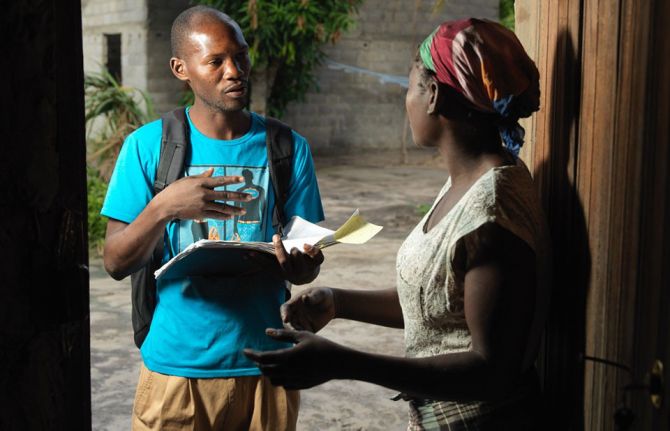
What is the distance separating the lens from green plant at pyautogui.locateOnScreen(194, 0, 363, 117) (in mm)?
13086

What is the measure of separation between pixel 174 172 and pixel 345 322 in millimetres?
3830

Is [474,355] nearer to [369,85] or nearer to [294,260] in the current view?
[294,260]

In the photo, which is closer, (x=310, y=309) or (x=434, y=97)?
(x=434, y=97)

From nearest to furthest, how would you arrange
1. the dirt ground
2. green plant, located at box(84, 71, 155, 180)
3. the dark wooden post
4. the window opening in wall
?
the dark wooden post
the dirt ground
green plant, located at box(84, 71, 155, 180)
the window opening in wall

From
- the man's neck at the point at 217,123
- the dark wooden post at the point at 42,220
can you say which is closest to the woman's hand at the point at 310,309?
the man's neck at the point at 217,123

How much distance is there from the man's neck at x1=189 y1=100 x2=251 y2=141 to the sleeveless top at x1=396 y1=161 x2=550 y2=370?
941 millimetres

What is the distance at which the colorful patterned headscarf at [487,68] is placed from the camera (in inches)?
64.7

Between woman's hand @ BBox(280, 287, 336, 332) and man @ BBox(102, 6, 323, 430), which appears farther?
man @ BBox(102, 6, 323, 430)

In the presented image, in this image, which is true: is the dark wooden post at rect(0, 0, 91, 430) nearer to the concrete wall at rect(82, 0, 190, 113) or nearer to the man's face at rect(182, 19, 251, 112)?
the man's face at rect(182, 19, 251, 112)

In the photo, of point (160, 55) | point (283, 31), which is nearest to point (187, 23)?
point (160, 55)

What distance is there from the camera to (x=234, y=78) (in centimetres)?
250

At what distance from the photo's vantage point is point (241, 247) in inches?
87.9

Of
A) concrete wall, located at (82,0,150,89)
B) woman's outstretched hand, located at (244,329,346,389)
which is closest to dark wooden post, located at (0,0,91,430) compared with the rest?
woman's outstretched hand, located at (244,329,346,389)

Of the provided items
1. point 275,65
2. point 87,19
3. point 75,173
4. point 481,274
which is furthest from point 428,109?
point 87,19
